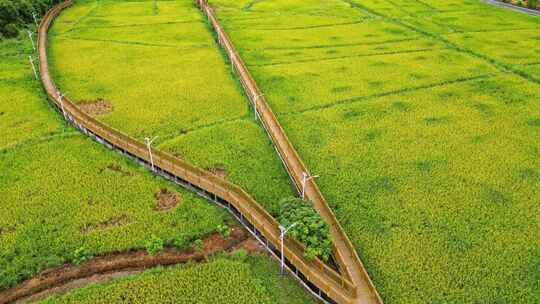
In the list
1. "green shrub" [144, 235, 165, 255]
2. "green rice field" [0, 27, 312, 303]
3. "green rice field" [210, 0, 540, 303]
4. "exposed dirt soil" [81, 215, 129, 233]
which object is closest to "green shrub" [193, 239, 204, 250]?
"green rice field" [0, 27, 312, 303]

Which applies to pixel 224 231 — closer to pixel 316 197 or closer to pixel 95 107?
pixel 316 197

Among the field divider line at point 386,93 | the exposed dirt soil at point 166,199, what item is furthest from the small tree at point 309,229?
the field divider line at point 386,93

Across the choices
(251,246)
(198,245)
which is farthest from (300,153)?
(198,245)

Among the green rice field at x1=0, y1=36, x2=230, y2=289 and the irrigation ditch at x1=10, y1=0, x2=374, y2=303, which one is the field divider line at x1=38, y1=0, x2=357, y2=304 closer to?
the irrigation ditch at x1=10, y1=0, x2=374, y2=303

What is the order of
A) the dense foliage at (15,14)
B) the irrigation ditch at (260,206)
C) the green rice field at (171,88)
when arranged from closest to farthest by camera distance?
the irrigation ditch at (260,206)
the green rice field at (171,88)
the dense foliage at (15,14)

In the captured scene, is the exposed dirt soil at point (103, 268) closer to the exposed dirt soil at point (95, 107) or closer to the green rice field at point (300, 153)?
the green rice field at point (300, 153)

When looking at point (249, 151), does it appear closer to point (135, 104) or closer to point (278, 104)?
point (278, 104)
